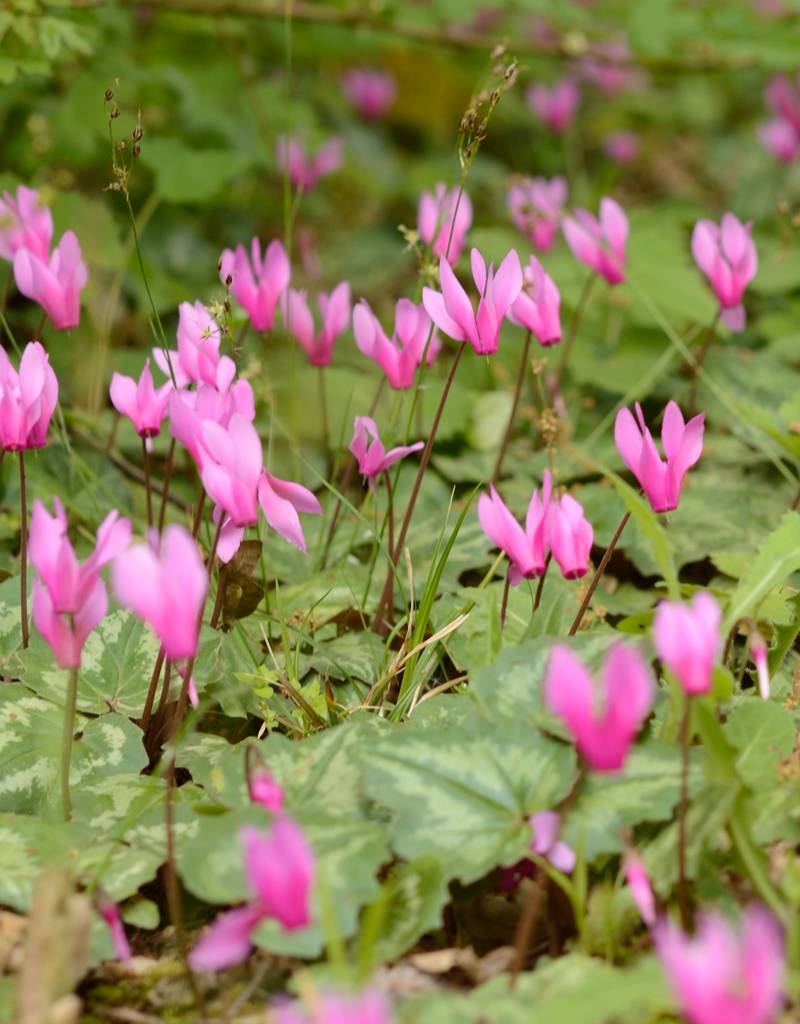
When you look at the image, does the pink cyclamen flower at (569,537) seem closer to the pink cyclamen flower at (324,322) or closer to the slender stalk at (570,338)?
the pink cyclamen flower at (324,322)

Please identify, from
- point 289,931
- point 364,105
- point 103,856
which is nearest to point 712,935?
point 289,931

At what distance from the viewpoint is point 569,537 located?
164 cm

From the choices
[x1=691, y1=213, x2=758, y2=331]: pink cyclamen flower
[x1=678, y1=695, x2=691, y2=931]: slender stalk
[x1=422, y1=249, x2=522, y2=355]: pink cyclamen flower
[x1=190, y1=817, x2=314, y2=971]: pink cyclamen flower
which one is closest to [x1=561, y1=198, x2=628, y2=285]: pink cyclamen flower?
[x1=691, y1=213, x2=758, y2=331]: pink cyclamen flower

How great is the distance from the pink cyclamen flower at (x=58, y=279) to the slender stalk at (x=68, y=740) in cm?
71

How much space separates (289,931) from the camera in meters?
1.15

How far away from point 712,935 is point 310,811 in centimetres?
64

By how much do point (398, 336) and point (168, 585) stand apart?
1.00 metres

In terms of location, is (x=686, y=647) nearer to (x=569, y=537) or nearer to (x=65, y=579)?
(x=569, y=537)

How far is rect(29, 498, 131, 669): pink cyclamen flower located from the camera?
4.59 ft

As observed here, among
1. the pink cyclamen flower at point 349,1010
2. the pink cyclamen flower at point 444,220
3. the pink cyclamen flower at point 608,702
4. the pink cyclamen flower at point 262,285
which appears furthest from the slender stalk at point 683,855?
the pink cyclamen flower at point 444,220

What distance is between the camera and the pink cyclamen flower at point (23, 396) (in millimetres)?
1686

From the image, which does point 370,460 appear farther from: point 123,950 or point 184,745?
point 123,950

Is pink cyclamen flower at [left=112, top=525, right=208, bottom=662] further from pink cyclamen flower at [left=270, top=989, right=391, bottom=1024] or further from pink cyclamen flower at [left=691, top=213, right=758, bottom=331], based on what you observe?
pink cyclamen flower at [left=691, top=213, right=758, bottom=331]

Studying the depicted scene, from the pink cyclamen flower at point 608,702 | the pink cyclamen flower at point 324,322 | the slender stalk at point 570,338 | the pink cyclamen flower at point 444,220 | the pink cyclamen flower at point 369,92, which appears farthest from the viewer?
the pink cyclamen flower at point 369,92
